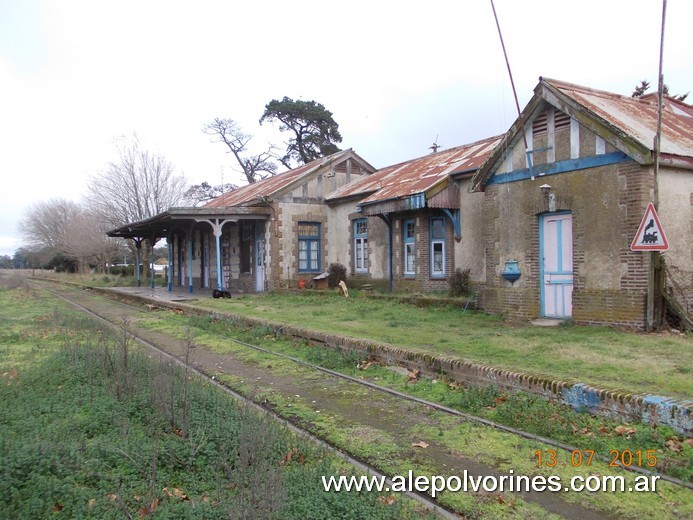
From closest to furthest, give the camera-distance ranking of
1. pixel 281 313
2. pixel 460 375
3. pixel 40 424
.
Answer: pixel 40 424 < pixel 460 375 < pixel 281 313

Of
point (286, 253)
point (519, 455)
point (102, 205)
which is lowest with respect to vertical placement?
point (519, 455)

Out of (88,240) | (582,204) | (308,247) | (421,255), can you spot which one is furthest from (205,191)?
(582,204)

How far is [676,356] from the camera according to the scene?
24.1ft

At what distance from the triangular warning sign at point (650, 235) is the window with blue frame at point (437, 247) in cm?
795

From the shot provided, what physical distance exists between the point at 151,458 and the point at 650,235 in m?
8.41

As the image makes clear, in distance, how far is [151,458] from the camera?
4.03 metres

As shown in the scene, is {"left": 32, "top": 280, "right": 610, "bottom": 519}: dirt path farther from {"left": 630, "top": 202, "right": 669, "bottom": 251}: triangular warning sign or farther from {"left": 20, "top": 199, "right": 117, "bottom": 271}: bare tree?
{"left": 20, "top": 199, "right": 117, "bottom": 271}: bare tree

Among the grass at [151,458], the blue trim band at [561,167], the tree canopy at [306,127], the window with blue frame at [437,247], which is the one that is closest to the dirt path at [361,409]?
the grass at [151,458]

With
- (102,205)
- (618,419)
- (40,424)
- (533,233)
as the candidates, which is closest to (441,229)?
(533,233)

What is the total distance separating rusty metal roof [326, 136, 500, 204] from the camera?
16609 millimetres

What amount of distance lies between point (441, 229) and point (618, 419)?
1195cm

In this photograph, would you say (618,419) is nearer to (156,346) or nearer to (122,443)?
(122,443)

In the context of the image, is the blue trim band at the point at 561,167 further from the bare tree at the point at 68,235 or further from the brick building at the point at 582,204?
the bare tree at the point at 68,235

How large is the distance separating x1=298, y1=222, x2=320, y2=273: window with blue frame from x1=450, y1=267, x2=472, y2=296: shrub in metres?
8.72
